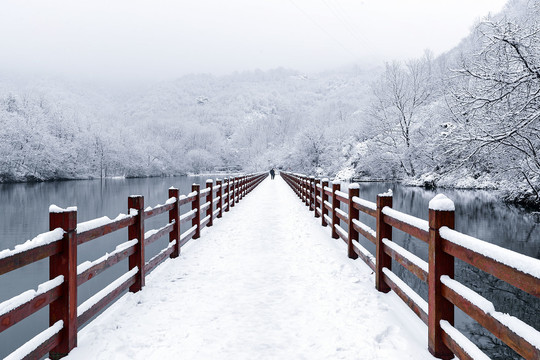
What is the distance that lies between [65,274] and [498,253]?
10.9 ft

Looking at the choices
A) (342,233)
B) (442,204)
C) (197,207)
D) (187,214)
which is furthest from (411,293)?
(197,207)

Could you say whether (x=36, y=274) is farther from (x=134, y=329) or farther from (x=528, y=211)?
(x=528, y=211)

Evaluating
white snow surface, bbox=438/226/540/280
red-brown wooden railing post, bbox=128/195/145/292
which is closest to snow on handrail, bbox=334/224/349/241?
red-brown wooden railing post, bbox=128/195/145/292

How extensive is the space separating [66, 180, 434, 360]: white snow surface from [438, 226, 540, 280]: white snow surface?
1.15 m

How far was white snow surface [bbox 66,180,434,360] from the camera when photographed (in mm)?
3314

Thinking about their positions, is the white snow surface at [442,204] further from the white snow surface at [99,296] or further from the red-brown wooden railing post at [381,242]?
the white snow surface at [99,296]

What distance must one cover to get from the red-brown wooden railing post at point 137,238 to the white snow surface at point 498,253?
147 inches

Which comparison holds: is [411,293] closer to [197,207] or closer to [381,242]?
[381,242]

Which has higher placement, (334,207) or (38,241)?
(38,241)

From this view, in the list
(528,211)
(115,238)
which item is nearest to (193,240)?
(115,238)

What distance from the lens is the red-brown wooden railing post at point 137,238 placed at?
4.84m

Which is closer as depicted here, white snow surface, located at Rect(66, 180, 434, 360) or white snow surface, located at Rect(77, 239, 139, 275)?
white snow surface, located at Rect(66, 180, 434, 360)

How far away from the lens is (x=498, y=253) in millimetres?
2246

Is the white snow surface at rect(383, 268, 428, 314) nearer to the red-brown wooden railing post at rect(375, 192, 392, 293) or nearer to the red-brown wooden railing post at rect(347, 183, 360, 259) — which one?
the red-brown wooden railing post at rect(375, 192, 392, 293)
